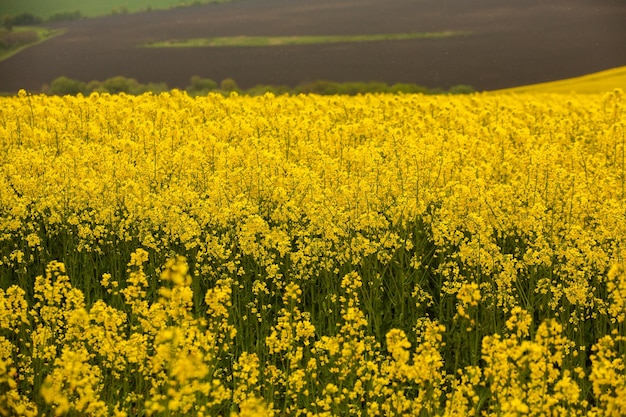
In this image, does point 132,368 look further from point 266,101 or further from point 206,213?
point 266,101

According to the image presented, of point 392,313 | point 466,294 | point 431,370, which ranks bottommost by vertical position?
point 392,313

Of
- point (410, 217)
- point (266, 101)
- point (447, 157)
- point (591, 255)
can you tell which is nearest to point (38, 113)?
point (266, 101)

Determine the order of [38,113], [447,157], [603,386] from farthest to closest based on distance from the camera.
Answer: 1. [38,113]
2. [447,157]
3. [603,386]

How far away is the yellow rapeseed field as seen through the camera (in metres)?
4.61

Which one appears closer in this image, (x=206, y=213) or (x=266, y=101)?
(x=206, y=213)

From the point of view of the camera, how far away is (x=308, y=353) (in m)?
5.99

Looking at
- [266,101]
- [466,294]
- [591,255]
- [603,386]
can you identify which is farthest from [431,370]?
[266,101]

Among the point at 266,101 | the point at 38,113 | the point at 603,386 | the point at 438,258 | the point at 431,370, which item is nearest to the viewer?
the point at 431,370

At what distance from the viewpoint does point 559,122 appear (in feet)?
44.1

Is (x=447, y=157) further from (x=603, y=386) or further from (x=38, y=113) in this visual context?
(x=38, y=113)

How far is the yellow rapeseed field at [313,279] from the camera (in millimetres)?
4613

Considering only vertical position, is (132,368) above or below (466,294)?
below

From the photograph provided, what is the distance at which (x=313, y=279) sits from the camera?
6535 mm

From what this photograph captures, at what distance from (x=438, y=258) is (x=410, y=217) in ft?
1.53
